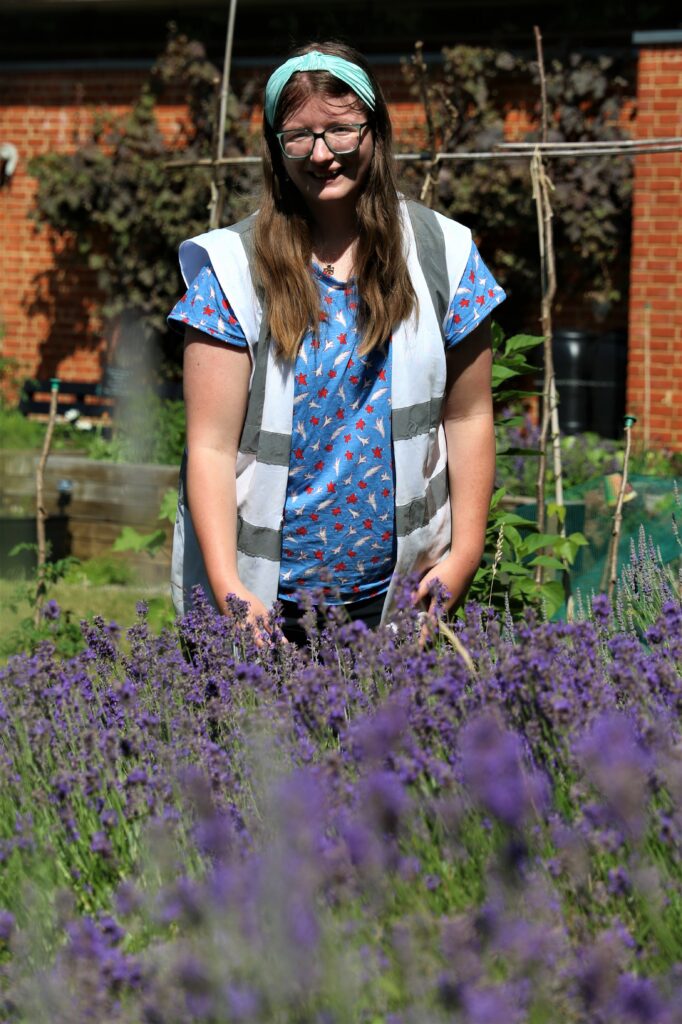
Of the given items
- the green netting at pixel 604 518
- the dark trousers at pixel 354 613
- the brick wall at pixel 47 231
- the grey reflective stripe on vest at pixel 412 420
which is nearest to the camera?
the grey reflective stripe on vest at pixel 412 420

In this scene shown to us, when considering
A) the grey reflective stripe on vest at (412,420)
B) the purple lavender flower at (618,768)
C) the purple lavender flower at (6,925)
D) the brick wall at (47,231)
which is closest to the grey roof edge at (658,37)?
the brick wall at (47,231)

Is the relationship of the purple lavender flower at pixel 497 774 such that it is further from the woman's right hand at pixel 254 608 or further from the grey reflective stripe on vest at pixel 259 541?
the grey reflective stripe on vest at pixel 259 541

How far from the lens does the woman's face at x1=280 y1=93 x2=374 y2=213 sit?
2.36 metres

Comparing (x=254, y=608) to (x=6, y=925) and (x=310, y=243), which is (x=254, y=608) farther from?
(x=6, y=925)

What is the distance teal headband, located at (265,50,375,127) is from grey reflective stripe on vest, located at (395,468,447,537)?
734 millimetres

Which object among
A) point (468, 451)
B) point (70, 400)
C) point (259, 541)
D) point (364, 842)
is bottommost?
point (364, 842)

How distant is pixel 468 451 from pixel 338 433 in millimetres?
280

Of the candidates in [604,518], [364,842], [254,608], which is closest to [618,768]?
[364,842]

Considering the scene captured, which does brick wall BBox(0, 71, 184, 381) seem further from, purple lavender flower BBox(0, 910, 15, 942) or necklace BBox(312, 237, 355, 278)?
purple lavender flower BBox(0, 910, 15, 942)

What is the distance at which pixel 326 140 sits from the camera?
92.8 inches

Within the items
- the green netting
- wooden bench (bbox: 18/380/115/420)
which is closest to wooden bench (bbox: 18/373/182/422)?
wooden bench (bbox: 18/380/115/420)

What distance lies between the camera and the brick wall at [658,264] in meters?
8.62

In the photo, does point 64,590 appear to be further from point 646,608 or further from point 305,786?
point 305,786

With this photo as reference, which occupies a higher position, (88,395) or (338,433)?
(88,395)
